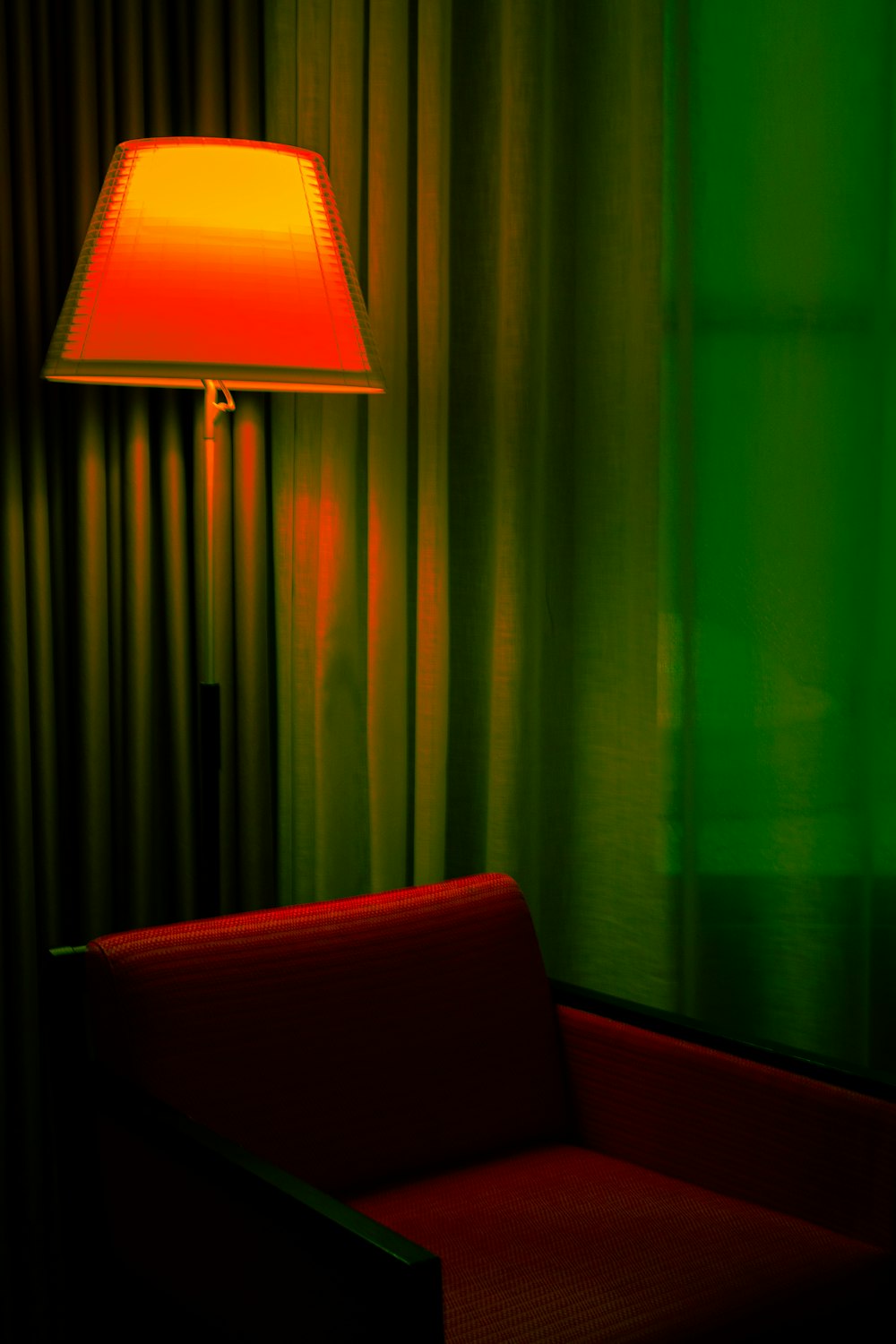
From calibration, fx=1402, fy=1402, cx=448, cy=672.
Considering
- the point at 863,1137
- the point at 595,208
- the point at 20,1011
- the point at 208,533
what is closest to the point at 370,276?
the point at 595,208

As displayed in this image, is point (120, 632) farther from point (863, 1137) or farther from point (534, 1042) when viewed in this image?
point (863, 1137)

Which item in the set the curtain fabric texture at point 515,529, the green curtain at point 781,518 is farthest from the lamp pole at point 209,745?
the green curtain at point 781,518

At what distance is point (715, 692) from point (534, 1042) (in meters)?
0.74

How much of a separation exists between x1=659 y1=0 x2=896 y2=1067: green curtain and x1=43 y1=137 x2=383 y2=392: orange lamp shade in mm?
783

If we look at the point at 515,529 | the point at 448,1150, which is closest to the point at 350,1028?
the point at 448,1150

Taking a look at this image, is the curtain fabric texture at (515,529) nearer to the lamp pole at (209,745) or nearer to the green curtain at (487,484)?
the green curtain at (487,484)

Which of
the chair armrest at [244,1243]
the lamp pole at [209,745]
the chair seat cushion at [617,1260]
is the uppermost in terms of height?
the lamp pole at [209,745]

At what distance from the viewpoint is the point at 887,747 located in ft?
7.77

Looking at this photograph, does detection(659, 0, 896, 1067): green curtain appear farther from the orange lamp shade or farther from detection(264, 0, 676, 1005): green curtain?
the orange lamp shade

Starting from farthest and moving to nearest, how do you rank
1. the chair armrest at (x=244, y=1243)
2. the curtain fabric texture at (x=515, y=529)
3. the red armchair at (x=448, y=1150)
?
the curtain fabric texture at (x=515, y=529)
the red armchair at (x=448, y=1150)
the chair armrest at (x=244, y=1243)

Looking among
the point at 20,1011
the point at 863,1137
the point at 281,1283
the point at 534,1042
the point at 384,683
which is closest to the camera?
the point at 281,1283

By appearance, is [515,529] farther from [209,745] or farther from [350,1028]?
[350,1028]

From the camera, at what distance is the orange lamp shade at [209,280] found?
1736 millimetres

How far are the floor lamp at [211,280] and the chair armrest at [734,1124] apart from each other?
0.98 m
